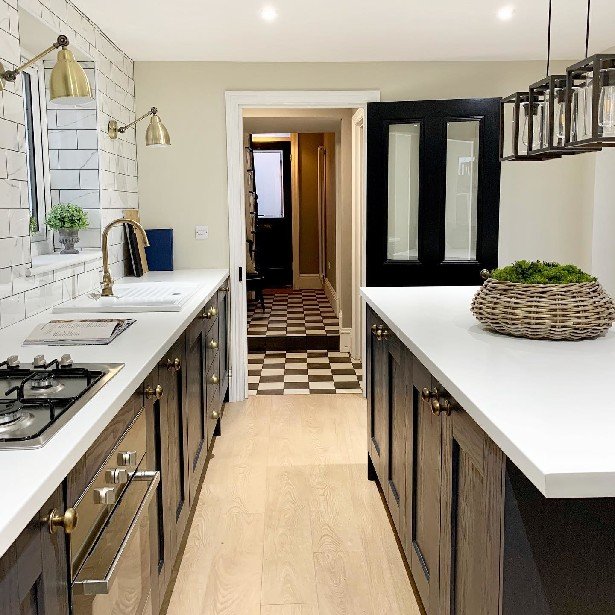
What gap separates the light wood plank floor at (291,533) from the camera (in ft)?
8.56

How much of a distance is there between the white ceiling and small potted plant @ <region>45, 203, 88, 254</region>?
1.01m

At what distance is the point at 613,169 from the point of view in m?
5.04

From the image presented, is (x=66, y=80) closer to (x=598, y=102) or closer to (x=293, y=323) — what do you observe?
(x=598, y=102)

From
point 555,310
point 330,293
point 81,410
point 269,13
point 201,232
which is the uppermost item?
point 269,13

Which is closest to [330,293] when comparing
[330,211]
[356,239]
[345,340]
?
[330,211]

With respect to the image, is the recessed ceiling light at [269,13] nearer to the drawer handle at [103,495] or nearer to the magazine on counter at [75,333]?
the magazine on counter at [75,333]

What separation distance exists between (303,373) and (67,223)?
9.57 feet

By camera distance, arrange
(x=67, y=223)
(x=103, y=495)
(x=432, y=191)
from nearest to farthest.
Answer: (x=103, y=495) < (x=67, y=223) < (x=432, y=191)

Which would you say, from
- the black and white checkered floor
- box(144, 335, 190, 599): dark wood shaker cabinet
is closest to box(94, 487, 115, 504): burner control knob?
box(144, 335, 190, 599): dark wood shaker cabinet

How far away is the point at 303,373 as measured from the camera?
620 cm

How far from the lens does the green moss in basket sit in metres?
2.18

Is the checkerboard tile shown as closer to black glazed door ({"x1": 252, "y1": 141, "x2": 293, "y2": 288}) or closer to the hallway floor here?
the hallway floor

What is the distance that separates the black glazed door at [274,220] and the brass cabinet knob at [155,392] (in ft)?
32.0

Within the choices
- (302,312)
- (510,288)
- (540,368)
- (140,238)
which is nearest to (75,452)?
(540,368)
